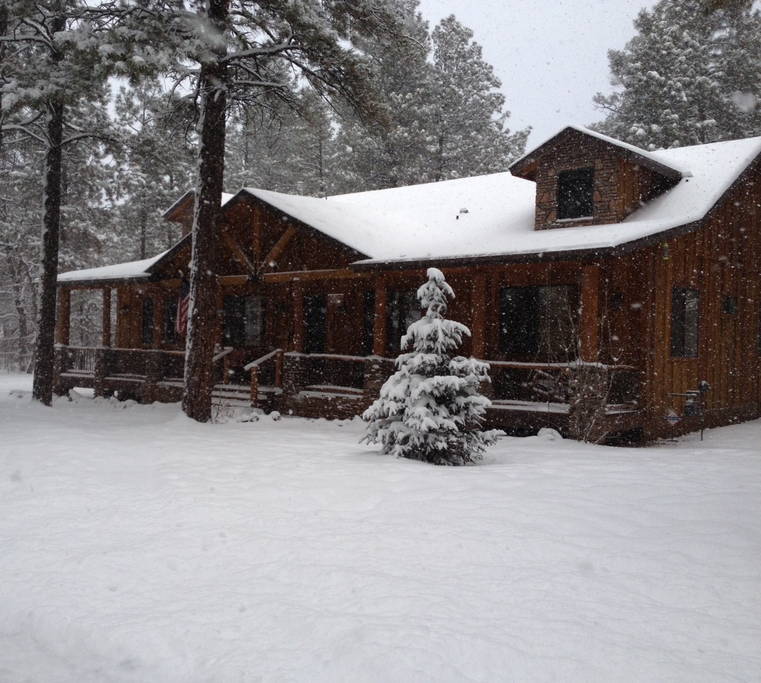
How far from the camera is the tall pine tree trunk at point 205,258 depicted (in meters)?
13.4

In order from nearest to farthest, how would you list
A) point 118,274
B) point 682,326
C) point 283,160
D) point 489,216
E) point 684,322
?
point 682,326
point 684,322
point 489,216
point 118,274
point 283,160

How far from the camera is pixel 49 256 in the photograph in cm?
1656

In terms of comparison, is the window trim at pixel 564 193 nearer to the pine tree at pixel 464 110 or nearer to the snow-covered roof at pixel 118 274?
the snow-covered roof at pixel 118 274

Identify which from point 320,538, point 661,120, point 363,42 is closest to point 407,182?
point 661,120

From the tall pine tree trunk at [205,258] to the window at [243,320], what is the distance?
5.98 metres

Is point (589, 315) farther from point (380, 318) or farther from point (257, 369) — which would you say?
point (257, 369)

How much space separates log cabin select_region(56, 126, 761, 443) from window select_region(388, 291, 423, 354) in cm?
4

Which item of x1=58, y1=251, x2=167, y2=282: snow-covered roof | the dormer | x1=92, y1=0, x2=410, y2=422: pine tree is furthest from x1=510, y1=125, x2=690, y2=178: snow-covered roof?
x1=58, y1=251, x2=167, y2=282: snow-covered roof

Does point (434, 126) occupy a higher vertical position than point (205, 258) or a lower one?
higher

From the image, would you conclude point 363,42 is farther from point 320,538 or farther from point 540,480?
point 320,538

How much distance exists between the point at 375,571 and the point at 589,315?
800 centimetres

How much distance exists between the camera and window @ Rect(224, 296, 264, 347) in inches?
775

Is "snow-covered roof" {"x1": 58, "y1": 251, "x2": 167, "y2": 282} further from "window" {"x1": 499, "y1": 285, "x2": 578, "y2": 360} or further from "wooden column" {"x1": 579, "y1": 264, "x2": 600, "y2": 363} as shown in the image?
"wooden column" {"x1": 579, "y1": 264, "x2": 600, "y2": 363}

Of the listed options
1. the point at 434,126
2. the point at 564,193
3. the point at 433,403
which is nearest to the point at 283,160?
the point at 434,126
